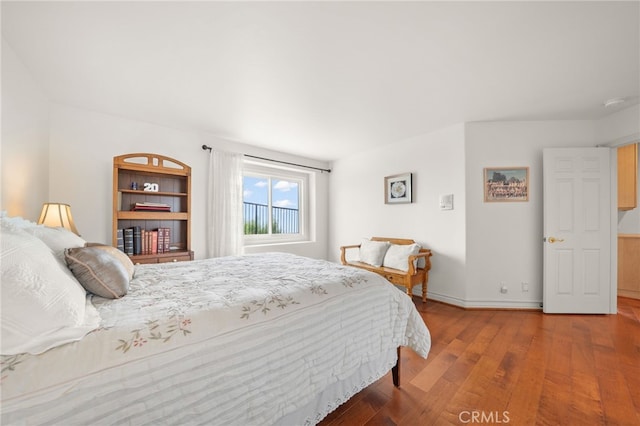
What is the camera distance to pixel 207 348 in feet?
3.09

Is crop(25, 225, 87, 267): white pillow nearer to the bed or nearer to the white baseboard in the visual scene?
the bed

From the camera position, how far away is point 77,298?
935 mm

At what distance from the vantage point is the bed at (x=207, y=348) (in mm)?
716

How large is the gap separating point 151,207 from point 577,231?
5.17 m

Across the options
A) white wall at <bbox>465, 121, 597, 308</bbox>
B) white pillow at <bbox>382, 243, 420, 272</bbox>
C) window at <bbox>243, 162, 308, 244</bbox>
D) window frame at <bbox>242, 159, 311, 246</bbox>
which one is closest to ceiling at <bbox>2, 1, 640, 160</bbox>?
white wall at <bbox>465, 121, 597, 308</bbox>

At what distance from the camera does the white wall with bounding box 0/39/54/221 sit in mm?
1774

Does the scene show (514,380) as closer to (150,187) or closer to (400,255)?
(400,255)

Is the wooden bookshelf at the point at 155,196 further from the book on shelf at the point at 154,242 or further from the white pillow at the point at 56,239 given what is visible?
the white pillow at the point at 56,239

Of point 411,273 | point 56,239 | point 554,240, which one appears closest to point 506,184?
point 554,240

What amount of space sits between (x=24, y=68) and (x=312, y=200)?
3.94 meters

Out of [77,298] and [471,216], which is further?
[471,216]

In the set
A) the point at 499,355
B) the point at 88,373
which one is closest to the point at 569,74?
the point at 499,355

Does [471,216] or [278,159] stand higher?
[278,159]

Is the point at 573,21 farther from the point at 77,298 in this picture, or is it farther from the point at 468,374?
the point at 77,298
